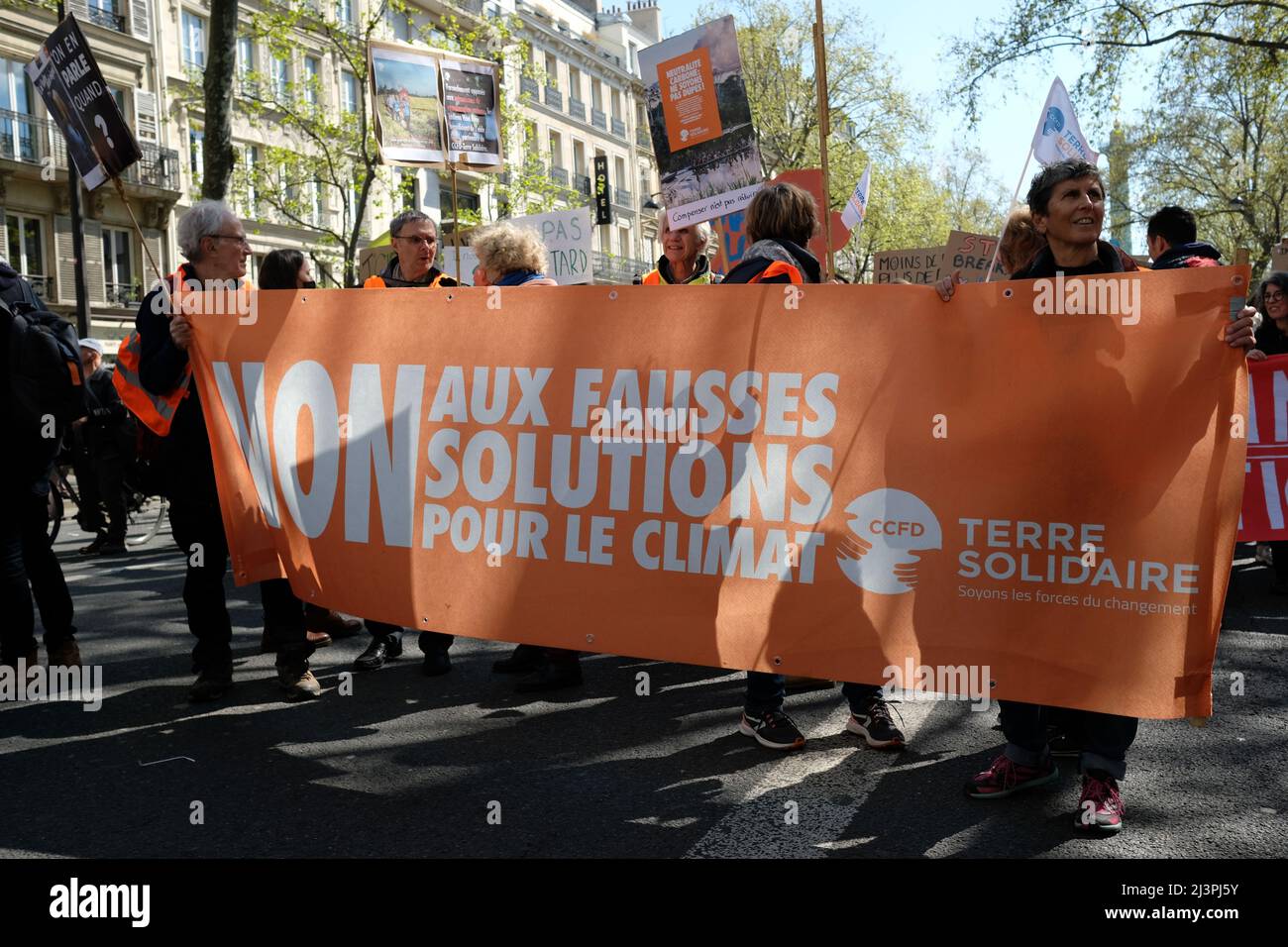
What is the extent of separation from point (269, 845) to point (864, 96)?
4049 centimetres

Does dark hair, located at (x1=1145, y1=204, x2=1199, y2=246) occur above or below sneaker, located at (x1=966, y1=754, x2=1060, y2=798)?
above

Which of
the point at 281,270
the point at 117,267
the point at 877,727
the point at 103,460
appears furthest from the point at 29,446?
the point at 117,267

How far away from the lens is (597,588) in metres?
4.16

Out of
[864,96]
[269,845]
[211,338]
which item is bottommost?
[269,845]

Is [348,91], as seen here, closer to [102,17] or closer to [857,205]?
[102,17]

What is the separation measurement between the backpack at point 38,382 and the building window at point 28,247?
29045mm

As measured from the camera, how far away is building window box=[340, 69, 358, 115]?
4103cm

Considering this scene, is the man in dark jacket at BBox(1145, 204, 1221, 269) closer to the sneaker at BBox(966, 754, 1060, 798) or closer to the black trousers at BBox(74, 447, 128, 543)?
the sneaker at BBox(966, 754, 1060, 798)

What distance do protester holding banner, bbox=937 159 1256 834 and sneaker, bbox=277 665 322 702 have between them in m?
2.99

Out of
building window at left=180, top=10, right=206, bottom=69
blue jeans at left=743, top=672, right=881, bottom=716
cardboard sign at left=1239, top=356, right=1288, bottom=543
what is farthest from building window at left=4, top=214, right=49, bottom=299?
blue jeans at left=743, top=672, right=881, bottom=716

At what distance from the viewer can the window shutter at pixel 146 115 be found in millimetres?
33781

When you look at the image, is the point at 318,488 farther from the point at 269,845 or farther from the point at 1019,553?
the point at 1019,553
